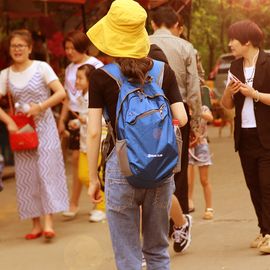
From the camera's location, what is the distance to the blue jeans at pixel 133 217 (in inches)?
102

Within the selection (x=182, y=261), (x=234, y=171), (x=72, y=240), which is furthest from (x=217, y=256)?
(x=234, y=171)

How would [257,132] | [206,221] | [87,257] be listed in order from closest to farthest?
[257,132] < [87,257] < [206,221]

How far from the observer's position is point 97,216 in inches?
224

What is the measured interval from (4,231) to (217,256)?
101 inches

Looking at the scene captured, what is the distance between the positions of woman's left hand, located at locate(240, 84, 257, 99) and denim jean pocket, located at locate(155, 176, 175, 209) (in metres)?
1.50

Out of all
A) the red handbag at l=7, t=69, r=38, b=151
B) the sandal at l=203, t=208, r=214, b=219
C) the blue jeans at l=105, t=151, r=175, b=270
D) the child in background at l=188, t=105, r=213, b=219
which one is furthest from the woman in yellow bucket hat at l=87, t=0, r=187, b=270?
the child in background at l=188, t=105, r=213, b=219

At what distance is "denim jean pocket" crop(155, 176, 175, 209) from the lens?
266cm

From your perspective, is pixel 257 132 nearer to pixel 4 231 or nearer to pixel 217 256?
pixel 217 256

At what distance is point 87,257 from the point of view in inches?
177

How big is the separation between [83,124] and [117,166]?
9.97 ft

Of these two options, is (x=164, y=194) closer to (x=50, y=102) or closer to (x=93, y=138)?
(x=93, y=138)

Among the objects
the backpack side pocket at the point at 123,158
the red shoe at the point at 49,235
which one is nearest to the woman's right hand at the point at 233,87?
the backpack side pocket at the point at 123,158

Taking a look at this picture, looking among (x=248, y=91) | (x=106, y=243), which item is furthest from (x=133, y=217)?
(x=106, y=243)

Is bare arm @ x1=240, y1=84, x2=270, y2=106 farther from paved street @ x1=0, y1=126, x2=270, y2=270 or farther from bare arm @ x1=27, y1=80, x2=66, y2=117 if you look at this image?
bare arm @ x1=27, y1=80, x2=66, y2=117
